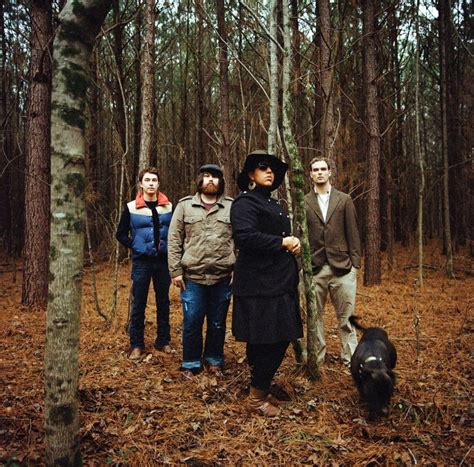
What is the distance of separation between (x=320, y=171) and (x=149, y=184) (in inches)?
83.0

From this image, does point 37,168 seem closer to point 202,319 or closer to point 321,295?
point 202,319

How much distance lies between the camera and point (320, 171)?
463 cm

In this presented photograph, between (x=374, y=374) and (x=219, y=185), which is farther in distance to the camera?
(x=219, y=185)

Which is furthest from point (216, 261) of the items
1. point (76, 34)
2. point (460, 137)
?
point (460, 137)

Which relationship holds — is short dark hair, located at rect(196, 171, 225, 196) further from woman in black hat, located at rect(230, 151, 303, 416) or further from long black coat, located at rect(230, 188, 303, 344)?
long black coat, located at rect(230, 188, 303, 344)

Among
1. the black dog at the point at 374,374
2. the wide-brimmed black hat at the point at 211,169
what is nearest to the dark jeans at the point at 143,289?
the wide-brimmed black hat at the point at 211,169

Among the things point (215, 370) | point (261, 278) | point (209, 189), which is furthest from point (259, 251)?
→ point (215, 370)

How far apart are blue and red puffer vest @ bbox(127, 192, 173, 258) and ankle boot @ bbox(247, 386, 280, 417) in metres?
2.10

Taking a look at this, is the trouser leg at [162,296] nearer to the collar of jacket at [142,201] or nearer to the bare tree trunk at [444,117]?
the collar of jacket at [142,201]

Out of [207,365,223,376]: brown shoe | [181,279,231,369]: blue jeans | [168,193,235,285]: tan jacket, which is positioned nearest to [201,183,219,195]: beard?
[168,193,235,285]: tan jacket

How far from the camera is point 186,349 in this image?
14.6 ft

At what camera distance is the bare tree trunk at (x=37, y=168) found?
7617 mm

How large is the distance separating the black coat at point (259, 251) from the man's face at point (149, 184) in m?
1.72

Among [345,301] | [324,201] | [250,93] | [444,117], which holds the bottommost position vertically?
[345,301]
